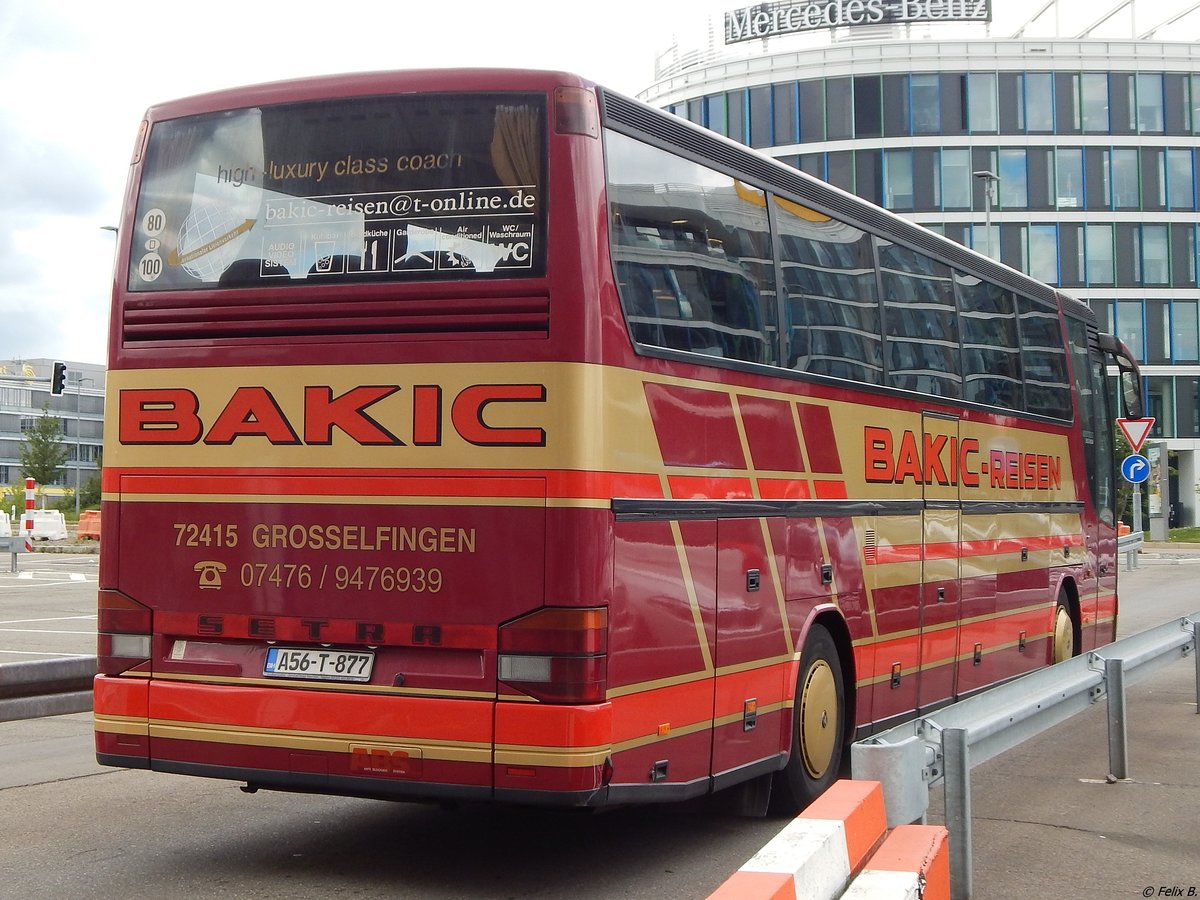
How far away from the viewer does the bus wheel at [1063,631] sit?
525 inches

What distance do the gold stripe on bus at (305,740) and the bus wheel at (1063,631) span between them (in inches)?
324

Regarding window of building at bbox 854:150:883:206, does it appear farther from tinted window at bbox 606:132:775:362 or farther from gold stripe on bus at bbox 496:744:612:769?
gold stripe on bus at bbox 496:744:612:769

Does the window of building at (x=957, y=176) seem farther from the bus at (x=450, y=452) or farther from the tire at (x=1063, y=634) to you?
the bus at (x=450, y=452)

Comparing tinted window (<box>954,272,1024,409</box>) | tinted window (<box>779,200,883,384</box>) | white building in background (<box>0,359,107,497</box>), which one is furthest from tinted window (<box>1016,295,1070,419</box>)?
white building in background (<box>0,359,107,497</box>)

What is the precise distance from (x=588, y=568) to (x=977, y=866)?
237 centimetres

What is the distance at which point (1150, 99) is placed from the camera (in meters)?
64.6

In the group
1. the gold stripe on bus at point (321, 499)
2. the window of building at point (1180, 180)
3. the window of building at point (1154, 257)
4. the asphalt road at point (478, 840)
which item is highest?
the window of building at point (1180, 180)

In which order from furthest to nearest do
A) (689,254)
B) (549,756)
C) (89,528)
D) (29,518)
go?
(89,528)
(29,518)
(689,254)
(549,756)

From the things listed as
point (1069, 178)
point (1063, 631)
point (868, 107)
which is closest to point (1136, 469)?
point (1063, 631)

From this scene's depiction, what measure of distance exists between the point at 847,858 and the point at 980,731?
2.25m

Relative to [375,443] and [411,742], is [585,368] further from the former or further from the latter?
[411,742]

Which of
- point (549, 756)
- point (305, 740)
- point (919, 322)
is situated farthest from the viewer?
point (919, 322)

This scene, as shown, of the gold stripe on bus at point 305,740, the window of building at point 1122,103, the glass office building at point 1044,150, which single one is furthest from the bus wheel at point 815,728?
the window of building at point 1122,103

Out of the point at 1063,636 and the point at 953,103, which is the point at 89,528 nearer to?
the point at 953,103
